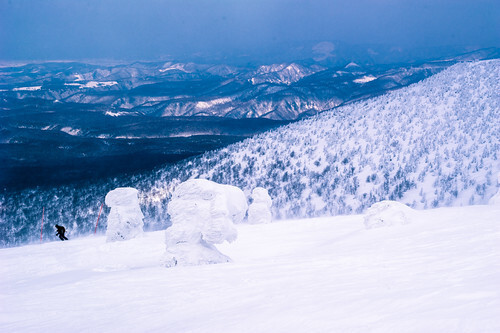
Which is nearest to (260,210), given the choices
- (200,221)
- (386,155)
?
(200,221)

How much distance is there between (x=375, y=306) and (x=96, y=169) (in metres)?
97.4

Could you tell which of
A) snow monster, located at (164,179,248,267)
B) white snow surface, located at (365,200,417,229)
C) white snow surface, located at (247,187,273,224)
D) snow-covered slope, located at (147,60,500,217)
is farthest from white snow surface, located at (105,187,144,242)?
snow-covered slope, located at (147,60,500,217)

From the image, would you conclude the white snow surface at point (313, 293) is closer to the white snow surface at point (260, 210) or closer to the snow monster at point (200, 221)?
the snow monster at point (200, 221)

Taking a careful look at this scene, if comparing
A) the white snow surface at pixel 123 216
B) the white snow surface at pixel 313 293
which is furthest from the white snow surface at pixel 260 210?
the white snow surface at pixel 313 293

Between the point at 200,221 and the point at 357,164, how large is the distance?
98.4 ft

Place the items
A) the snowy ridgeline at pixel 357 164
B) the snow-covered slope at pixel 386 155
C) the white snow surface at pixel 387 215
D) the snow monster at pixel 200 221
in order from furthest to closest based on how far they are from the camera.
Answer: the snowy ridgeline at pixel 357 164 < the snow-covered slope at pixel 386 155 < the white snow surface at pixel 387 215 < the snow monster at pixel 200 221

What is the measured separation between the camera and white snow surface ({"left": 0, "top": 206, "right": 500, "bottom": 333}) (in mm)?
3742

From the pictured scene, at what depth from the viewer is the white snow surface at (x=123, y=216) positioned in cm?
1848

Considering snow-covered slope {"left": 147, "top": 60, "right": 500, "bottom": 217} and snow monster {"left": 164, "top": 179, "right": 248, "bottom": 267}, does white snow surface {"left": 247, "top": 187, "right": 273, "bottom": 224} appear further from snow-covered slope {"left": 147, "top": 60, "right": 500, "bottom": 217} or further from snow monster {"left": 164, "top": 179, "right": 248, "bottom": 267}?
snow monster {"left": 164, "top": 179, "right": 248, "bottom": 267}

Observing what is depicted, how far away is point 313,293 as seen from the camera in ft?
16.8

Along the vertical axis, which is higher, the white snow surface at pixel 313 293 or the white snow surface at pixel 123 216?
the white snow surface at pixel 123 216

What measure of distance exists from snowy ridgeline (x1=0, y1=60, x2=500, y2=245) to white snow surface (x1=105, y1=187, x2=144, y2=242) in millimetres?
17396

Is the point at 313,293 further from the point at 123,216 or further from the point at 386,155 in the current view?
the point at 386,155

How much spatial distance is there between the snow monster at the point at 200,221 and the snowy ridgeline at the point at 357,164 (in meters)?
20.8
